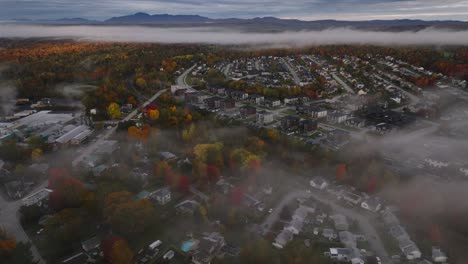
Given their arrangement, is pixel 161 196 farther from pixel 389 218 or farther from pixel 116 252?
pixel 389 218

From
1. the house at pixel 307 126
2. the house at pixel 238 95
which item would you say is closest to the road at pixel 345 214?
the house at pixel 307 126

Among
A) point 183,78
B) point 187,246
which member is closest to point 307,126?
point 187,246

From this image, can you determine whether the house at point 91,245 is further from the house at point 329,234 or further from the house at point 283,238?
the house at point 329,234

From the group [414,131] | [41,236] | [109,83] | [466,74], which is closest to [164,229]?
[41,236]

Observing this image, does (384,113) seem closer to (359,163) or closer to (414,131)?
(414,131)

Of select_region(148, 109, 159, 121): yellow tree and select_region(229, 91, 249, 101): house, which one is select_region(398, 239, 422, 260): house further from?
select_region(229, 91, 249, 101): house
